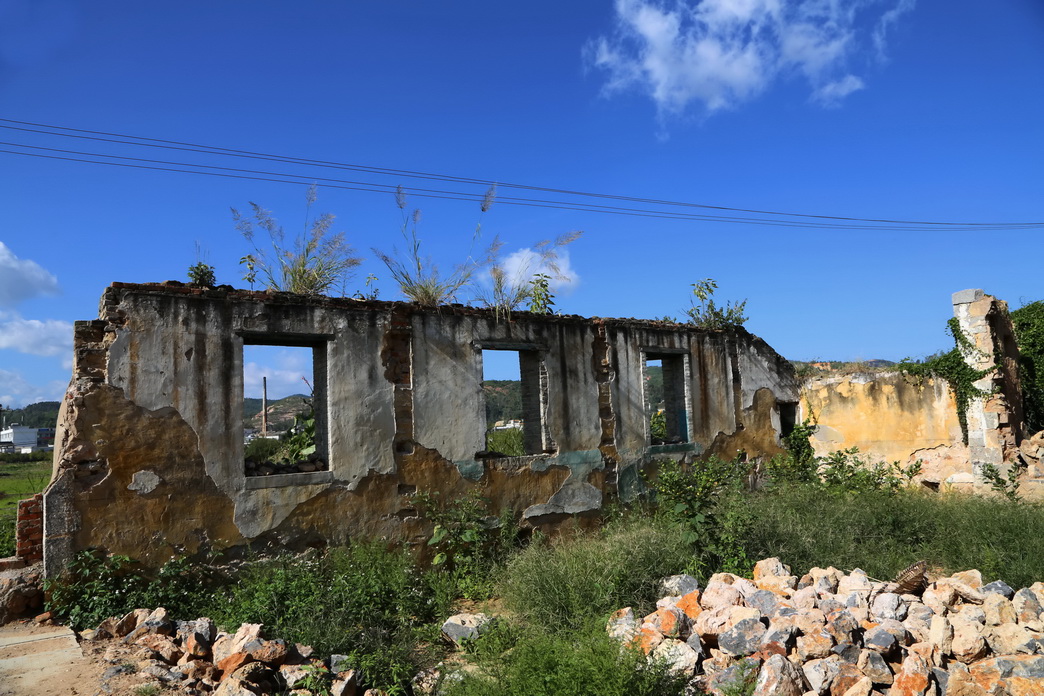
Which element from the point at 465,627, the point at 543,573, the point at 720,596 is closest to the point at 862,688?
the point at 720,596

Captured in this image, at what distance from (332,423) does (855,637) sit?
5.11 metres

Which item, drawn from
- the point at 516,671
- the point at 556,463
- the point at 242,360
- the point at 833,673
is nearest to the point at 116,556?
the point at 242,360

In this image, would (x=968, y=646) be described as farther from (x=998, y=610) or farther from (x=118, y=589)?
(x=118, y=589)

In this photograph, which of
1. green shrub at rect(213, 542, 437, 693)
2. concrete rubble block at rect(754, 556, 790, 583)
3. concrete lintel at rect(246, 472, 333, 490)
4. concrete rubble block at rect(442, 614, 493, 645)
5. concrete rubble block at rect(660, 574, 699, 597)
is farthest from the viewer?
concrete lintel at rect(246, 472, 333, 490)

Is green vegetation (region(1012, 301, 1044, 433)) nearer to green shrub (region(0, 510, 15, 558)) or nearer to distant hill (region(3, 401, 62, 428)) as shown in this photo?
green shrub (region(0, 510, 15, 558))

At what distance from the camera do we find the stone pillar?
10.9 metres

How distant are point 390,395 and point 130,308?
2.68 m

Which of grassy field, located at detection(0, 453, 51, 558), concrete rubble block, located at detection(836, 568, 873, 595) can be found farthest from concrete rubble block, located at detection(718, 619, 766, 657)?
grassy field, located at detection(0, 453, 51, 558)

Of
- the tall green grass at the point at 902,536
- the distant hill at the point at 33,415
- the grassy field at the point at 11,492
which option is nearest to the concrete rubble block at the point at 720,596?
the tall green grass at the point at 902,536

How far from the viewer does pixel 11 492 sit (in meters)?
17.5

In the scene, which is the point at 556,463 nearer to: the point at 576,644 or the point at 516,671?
the point at 576,644

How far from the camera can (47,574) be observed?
5.87m

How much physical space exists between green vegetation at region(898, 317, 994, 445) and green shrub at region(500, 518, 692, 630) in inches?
260

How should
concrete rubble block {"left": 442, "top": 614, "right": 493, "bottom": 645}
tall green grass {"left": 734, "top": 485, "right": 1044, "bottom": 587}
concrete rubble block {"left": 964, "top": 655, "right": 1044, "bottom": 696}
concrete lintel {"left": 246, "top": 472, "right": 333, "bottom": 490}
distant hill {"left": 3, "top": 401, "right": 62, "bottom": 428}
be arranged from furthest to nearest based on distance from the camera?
distant hill {"left": 3, "top": 401, "right": 62, "bottom": 428} < tall green grass {"left": 734, "top": 485, "right": 1044, "bottom": 587} < concrete lintel {"left": 246, "top": 472, "right": 333, "bottom": 490} < concrete rubble block {"left": 442, "top": 614, "right": 493, "bottom": 645} < concrete rubble block {"left": 964, "top": 655, "right": 1044, "bottom": 696}
